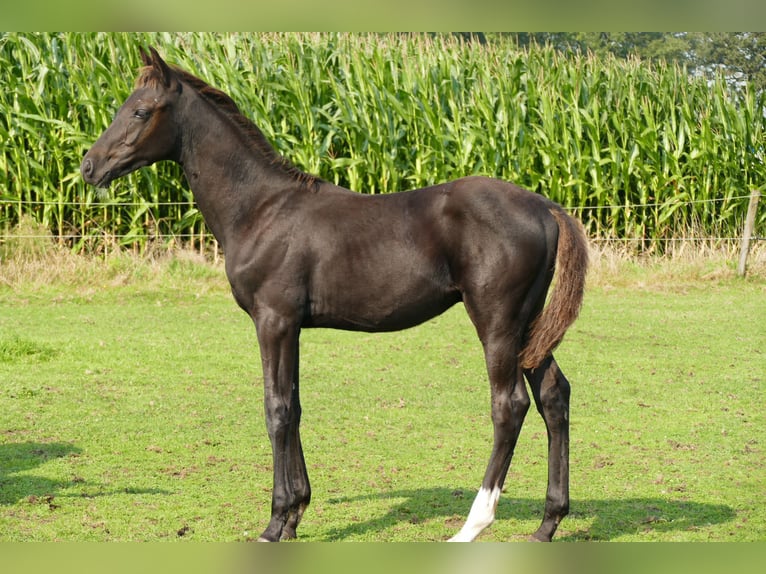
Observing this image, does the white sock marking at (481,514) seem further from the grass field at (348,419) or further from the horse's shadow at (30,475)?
the horse's shadow at (30,475)

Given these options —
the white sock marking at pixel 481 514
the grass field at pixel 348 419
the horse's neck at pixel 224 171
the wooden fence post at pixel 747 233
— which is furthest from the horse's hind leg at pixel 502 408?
the wooden fence post at pixel 747 233

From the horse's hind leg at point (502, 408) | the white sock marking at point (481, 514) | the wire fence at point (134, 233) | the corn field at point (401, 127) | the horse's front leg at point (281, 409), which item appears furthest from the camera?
the corn field at point (401, 127)

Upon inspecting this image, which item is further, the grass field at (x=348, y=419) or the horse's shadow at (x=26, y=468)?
the horse's shadow at (x=26, y=468)

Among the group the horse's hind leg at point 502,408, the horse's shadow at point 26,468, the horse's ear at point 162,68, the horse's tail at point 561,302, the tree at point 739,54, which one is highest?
the tree at point 739,54

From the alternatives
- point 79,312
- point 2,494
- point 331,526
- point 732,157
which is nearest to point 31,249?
point 79,312

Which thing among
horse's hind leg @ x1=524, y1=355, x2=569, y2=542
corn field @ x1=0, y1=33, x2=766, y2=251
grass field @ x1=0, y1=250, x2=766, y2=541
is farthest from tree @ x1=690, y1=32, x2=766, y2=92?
horse's hind leg @ x1=524, y1=355, x2=569, y2=542

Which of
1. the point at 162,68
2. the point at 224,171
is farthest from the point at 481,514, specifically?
the point at 162,68

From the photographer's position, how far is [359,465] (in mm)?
6652

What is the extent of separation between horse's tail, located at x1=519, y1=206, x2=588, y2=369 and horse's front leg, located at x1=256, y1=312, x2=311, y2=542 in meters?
1.29

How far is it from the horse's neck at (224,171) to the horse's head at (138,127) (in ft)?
0.56

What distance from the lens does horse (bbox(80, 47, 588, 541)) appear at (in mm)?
4785

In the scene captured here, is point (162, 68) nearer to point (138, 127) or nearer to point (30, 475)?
point (138, 127)

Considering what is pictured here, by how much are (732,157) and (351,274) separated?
500 inches

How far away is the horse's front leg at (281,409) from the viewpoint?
495 cm
